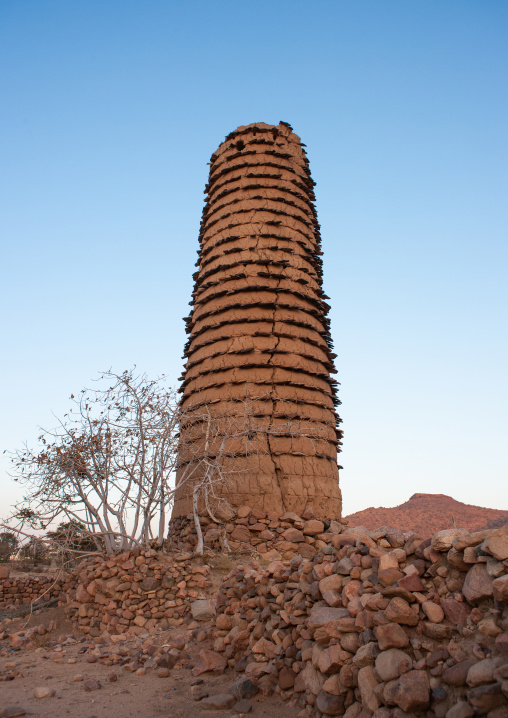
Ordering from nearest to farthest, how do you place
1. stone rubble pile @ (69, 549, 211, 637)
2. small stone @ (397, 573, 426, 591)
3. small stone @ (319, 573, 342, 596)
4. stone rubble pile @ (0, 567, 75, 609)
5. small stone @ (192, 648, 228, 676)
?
small stone @ (397, 573, 426, 591), small stone @ (319, 573, 342, 596), small stone @ (192, 648, 228, 676), stone rubble pile @ (69, 549, 211, 637), stone rubble pile @ (0, 567, 75, 609)

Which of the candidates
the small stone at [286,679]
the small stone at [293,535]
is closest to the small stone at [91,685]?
the small stone at [286,679]

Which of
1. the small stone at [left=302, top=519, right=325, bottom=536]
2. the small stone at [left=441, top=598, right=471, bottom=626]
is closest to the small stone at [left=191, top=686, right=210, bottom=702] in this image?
the small stone at [left=441, top=598, right=471, bottom=626]

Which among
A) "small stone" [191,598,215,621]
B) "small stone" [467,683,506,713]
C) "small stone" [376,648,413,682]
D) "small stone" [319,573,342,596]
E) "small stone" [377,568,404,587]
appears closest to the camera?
"small stone" [467,683,506,713]

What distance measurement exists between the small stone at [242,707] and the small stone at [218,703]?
0.06 metres

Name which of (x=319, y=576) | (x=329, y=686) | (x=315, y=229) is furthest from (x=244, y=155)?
(x=329, y=686)

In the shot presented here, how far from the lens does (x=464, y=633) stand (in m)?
2.74

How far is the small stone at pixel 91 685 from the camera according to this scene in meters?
4.23

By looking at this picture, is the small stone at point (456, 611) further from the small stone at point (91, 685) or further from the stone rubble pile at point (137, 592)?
the stone rubble pile at point (137, 592)

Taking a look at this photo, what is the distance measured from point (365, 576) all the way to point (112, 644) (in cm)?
366

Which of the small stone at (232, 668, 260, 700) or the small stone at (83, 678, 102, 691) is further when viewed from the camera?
the small stone at (83, 678, 102, 691)

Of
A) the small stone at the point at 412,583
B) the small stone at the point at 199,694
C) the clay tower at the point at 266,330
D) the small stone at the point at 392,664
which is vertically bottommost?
the small stone at the point at 199,694

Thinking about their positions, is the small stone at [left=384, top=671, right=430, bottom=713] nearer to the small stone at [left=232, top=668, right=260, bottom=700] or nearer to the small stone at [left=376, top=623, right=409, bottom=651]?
the small stone at [left=376, top=623, right=409, bottom=651]

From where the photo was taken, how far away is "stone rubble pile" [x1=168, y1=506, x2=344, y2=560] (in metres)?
7.54

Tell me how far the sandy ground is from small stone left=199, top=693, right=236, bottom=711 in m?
0.03
